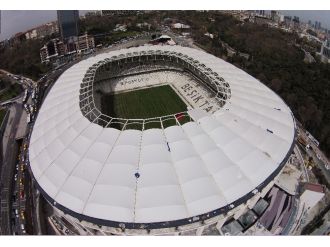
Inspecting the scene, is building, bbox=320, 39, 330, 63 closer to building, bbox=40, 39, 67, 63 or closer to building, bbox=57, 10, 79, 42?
building, bbox=57, 10, 79, 42

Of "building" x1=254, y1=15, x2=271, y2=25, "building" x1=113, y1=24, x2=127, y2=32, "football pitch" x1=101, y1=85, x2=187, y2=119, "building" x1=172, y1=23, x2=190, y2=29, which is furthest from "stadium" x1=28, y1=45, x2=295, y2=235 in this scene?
"building" x1=254, y1=15, x2=271, y2=25

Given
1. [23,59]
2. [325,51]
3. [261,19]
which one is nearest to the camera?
[23,59]

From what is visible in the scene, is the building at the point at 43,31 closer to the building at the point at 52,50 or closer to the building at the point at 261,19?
the building at the point at 52,50

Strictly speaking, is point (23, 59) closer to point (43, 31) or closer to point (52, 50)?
point (52, 50)

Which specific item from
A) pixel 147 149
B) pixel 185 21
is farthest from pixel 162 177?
pixel 185 21

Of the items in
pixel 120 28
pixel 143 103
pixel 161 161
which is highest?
pixel 120 28

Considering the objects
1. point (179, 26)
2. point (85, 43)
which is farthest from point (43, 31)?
point (179, 26)
